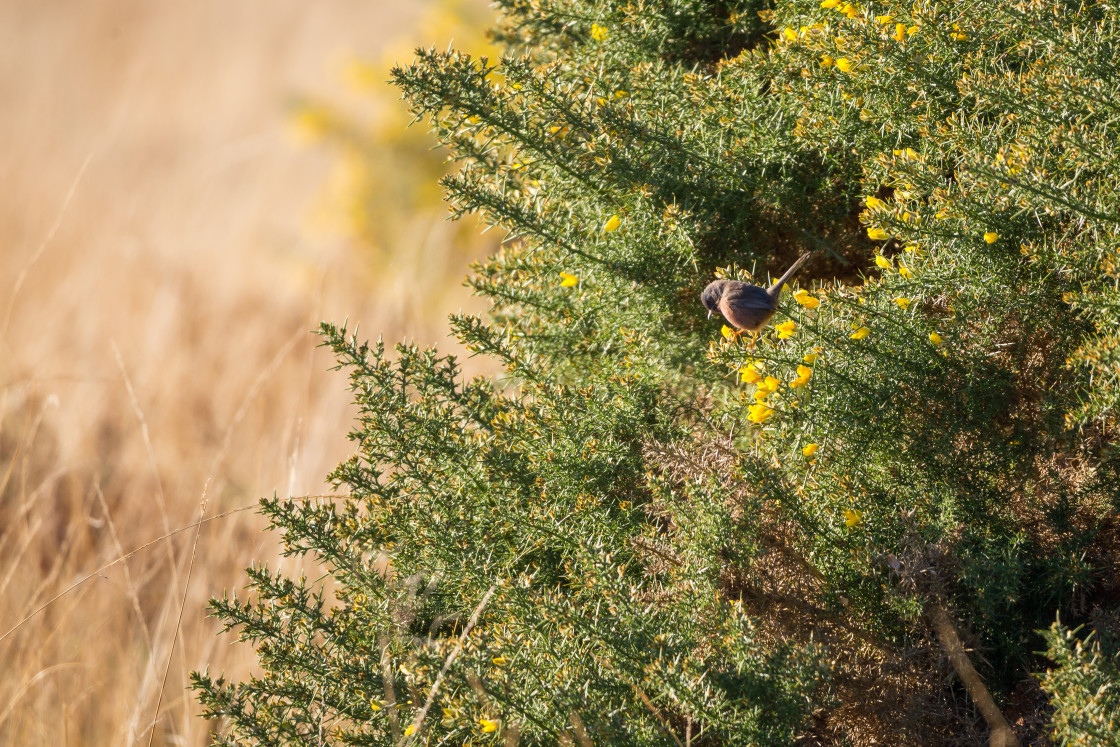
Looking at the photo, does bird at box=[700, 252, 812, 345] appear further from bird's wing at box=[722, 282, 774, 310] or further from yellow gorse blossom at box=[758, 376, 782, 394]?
yellow gorse blossom at box=[758, 376, 782, 394]

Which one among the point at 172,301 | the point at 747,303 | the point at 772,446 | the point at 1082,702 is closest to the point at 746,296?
the point at 747,303

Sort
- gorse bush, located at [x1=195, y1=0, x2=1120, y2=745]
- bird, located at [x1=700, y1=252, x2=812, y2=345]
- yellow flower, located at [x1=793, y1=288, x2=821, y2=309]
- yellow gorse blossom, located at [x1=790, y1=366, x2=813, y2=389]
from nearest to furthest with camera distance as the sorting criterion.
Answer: gorse bush, located at [x1=195, y1=0, x2=1120, y2=745] → yellow gorse blossom, located at [x1=790, y1=366, x2=813, y2=389] → yellow flower, located at [x1=793, y1=288, x2=821, y2=309] → bird, located at [x1=700, y1=252, x2=812, y2=345]

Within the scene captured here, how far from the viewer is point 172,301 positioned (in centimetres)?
739

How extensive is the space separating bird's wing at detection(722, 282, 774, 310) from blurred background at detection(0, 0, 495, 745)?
120 cm

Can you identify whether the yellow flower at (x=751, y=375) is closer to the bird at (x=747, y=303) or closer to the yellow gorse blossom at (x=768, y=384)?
the yellow gorse blossom at (x=768, y=384)

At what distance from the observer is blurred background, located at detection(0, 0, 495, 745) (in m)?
3.47

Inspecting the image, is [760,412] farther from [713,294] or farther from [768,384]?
[713,294]

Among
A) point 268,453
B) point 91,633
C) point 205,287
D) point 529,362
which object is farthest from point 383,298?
point 529,362

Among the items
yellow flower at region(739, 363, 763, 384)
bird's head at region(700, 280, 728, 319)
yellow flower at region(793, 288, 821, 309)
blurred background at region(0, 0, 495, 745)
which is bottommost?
yellow flower at region(739, 363, 763, 384)

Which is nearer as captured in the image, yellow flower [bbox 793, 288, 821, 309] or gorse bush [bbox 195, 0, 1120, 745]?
gorse bush [bbox 195, 0, 1120, 745]

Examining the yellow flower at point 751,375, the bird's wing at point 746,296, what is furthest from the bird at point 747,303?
the yellow flower at point 751,375

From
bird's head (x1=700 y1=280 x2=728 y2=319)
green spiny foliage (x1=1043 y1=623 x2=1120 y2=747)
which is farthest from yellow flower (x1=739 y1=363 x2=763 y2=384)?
green spiny foliage (x1=1043 y1=623 x2=1120 y2=747)

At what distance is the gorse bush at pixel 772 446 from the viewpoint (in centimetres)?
190

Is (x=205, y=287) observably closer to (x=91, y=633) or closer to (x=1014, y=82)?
(x=91, y=633)
